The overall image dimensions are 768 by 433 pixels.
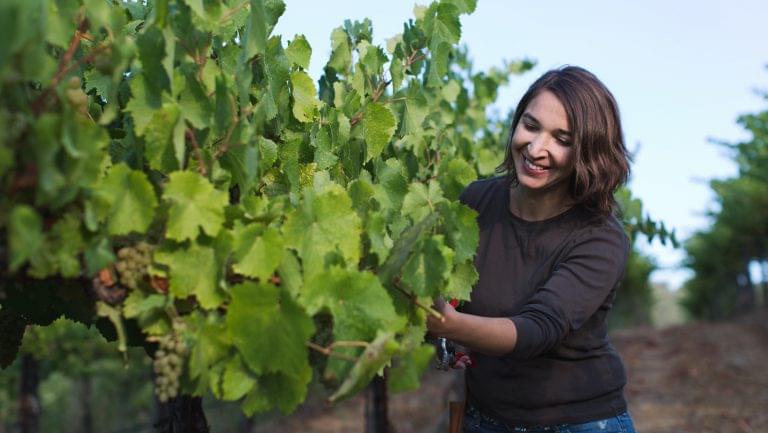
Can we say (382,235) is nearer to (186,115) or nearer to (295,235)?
(295,235)

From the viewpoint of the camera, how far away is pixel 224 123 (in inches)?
65.3

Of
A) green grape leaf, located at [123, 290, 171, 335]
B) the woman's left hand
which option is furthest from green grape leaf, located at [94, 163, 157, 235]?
the woman's left hand

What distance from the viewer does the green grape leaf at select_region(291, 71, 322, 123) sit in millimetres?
2248

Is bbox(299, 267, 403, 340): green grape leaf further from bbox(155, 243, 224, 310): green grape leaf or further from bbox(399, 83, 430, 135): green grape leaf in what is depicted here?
bbox(399, 83, 430, 135): green grape leaf

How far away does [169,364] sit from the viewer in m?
1.55

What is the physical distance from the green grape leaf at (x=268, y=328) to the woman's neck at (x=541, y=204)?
1342 millimetres

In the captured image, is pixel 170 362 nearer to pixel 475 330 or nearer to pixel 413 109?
pixel 475 330

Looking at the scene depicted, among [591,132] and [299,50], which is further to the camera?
[591,132]

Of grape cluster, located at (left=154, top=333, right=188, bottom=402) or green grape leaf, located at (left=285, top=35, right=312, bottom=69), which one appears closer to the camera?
grape cluster, located at (left=154, top=333, right=188, bottom=402)

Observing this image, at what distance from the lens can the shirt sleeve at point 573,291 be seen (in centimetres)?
213

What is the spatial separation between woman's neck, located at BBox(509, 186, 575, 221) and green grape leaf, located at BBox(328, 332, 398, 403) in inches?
50.0

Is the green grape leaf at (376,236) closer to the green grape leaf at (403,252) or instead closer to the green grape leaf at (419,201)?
the green grape leaf at (403,252)

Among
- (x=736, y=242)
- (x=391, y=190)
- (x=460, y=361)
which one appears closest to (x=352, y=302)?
(x=391, y=190)

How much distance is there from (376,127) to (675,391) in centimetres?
1069
